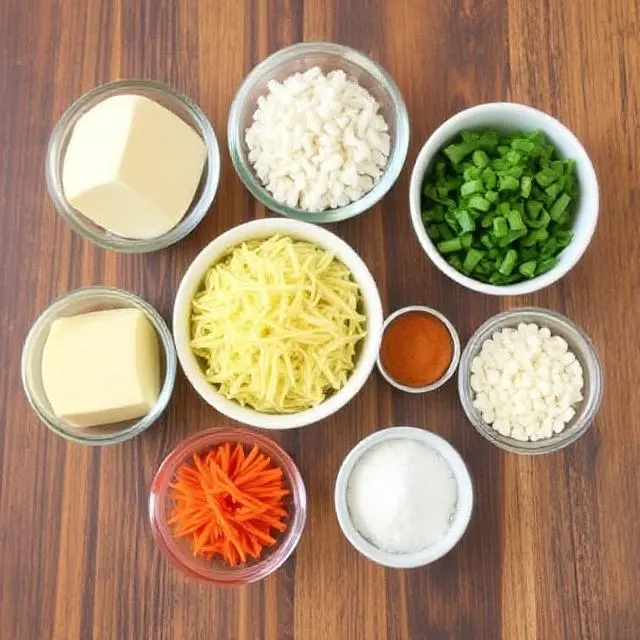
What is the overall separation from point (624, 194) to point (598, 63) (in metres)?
0.22

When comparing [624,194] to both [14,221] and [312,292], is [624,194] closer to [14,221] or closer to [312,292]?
[312,292]

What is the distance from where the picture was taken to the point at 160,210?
1321 mm

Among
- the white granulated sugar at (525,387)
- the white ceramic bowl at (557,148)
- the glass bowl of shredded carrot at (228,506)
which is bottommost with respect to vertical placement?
the glass bowl of shredded carrot at (228,506)

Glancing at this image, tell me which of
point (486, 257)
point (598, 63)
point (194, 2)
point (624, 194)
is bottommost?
point (486, 257)

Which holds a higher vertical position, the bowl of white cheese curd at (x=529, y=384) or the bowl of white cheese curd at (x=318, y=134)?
the bowl of white cheese curd at (x=318, y=134)

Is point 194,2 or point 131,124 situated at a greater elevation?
point 194,2

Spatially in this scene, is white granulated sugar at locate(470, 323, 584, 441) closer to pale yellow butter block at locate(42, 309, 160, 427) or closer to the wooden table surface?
the wooden table surface

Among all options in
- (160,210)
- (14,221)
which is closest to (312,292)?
(160,210)

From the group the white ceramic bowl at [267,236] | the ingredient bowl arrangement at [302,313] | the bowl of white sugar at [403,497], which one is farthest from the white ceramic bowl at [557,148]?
the bowl of white sugar at [403,497]

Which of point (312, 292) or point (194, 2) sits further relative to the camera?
point (194, 2)

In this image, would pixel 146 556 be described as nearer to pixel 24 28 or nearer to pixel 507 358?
pixel 507 358

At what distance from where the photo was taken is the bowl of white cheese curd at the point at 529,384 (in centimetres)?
136

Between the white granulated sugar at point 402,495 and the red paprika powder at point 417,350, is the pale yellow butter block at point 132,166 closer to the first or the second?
the red paprika powder at point 417,350

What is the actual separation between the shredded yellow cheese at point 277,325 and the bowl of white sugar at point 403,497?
135 mm
